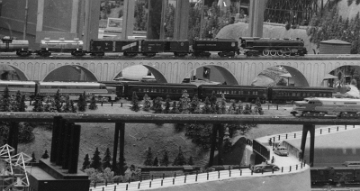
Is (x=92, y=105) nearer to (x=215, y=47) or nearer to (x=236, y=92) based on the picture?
(x=236, y=92)

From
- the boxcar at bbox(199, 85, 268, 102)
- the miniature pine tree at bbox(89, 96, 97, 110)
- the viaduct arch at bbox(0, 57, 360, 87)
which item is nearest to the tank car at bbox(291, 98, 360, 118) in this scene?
the boxcar at bbox(199, 85, 268, 102)

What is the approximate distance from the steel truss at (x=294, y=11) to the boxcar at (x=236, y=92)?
118ft

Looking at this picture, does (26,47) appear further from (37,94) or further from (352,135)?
(352,135)

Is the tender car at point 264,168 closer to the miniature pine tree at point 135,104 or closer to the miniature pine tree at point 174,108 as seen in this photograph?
the miniature pine tree at point 174,108

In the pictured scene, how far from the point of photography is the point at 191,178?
102 m

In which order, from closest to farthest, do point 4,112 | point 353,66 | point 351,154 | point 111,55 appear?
point 4,112 → point 351,154 → point 111,55 → point 353,66

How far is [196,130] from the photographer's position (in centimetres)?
12038

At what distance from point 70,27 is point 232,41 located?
14476 mm

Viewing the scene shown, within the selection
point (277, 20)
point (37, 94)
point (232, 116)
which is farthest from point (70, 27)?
point (277, 20)

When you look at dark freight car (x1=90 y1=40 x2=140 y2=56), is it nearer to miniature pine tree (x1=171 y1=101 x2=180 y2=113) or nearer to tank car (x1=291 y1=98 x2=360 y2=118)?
miniature pine tree (x1=171 y1=101 x2=180 y2=113)

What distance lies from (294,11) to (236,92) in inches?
1526

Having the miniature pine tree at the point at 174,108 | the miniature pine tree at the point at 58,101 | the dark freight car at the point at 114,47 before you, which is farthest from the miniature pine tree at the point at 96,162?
the dark freight car at the point at 114,47

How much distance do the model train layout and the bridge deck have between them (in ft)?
51.3

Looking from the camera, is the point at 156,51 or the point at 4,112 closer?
the point at 4,112
